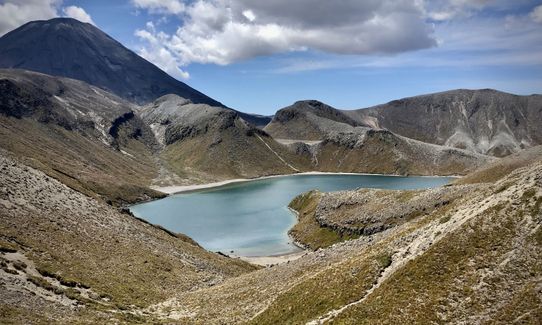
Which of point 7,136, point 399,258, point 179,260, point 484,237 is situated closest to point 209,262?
point 179,260

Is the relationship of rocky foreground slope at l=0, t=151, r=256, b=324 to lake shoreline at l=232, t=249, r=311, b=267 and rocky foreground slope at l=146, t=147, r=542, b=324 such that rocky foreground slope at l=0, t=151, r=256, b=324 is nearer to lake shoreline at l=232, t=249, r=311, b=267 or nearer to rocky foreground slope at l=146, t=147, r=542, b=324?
rocky foreground slope at l=146, t=147, r=542, b=324

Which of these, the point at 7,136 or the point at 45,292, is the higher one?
the point at 7,136

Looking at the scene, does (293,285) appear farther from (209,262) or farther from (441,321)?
(209,262)

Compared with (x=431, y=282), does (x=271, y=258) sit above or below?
below

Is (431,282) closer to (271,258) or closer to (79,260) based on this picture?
(79,260)

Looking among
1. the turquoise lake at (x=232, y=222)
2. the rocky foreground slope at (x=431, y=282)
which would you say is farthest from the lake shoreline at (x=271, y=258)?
the rocky foreground slope at (x=431, y=282)

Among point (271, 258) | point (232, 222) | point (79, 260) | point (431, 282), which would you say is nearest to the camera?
point (431, 282)

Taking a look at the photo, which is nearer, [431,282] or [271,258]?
[431,282]

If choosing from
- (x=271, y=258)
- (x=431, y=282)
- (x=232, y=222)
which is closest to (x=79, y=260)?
(x=431, y=282)
